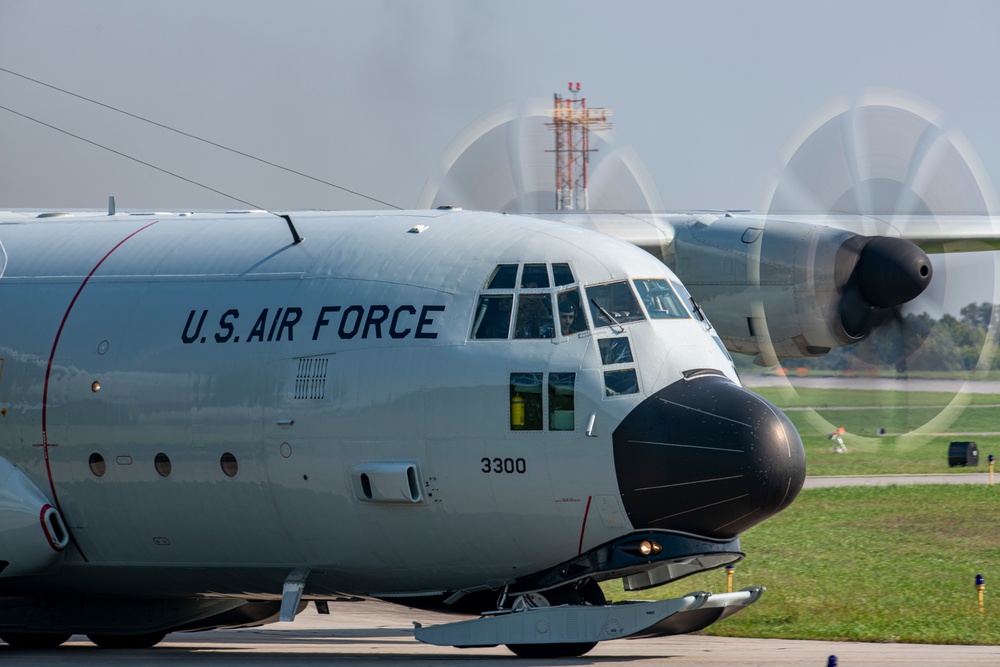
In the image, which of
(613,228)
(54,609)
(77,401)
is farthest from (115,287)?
(613,228)

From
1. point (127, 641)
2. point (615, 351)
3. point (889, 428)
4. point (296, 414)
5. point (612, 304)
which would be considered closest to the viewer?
point (615, 351)

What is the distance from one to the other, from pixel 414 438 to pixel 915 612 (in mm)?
7836

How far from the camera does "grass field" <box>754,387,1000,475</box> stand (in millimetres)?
32906

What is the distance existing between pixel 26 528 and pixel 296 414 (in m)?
3.09

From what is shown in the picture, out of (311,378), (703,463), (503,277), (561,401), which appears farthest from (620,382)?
(311,378)

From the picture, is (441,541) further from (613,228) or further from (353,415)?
(613,228)

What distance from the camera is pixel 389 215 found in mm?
14070

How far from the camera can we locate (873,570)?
2138cm

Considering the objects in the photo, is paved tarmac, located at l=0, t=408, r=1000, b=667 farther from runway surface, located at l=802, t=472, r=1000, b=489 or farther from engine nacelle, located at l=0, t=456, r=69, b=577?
runway surface, located at l=802, t=472, r=1000, b=489

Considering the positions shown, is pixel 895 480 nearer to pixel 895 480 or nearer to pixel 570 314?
pixel 895 480

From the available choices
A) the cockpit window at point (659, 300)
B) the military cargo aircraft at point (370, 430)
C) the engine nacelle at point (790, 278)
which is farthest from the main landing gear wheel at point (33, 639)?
the engine nacelle at point (790, 278)

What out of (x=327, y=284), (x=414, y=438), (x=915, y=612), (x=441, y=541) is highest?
(x=327, y=284)

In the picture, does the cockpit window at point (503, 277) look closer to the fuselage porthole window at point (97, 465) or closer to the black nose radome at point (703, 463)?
the black nose radome at point (703, 463)

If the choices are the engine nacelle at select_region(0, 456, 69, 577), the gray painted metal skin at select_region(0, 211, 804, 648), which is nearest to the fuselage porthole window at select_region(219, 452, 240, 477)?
the gray painted metal skin at select_region(0, 211, 804, 648)
